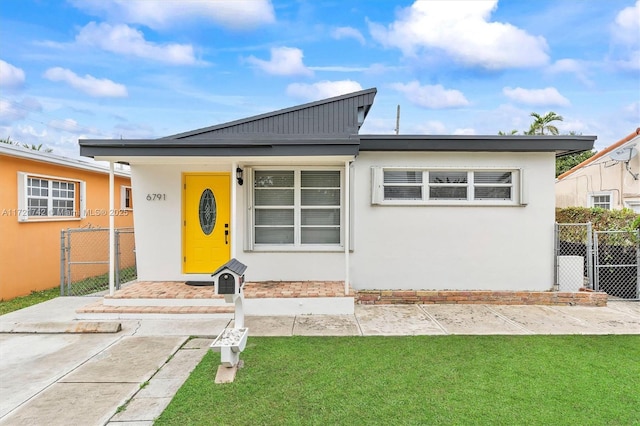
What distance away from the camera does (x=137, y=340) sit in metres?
4.99

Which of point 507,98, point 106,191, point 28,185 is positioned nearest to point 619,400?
point 28,185

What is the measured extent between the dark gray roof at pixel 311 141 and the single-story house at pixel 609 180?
6.25 m

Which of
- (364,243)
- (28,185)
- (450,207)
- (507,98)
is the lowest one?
(364,243)

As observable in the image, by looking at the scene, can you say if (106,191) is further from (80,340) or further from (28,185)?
(80,340)

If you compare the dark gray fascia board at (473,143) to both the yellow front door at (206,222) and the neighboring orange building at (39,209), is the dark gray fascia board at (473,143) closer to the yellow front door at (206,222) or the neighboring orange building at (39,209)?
the yellow front door at (206,222)

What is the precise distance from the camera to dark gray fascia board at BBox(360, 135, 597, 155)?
694 centimetres

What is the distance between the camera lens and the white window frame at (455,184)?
7.23 meters

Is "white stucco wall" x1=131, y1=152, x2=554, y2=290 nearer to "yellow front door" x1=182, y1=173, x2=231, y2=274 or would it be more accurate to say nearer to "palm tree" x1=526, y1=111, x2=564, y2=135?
"yellow front door" x1=182, y1=173, x2=231, y2=274

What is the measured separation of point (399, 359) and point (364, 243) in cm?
336

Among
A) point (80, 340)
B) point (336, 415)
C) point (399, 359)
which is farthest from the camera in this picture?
point (80, 340)

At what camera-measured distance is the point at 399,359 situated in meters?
4.19

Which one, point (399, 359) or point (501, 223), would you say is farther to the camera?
point (501, 223)

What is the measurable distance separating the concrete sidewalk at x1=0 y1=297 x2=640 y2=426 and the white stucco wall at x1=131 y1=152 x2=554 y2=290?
0.96 metres

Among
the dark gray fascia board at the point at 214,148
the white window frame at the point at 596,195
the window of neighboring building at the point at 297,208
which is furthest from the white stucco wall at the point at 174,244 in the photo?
the white window frame at the point at 596,195
